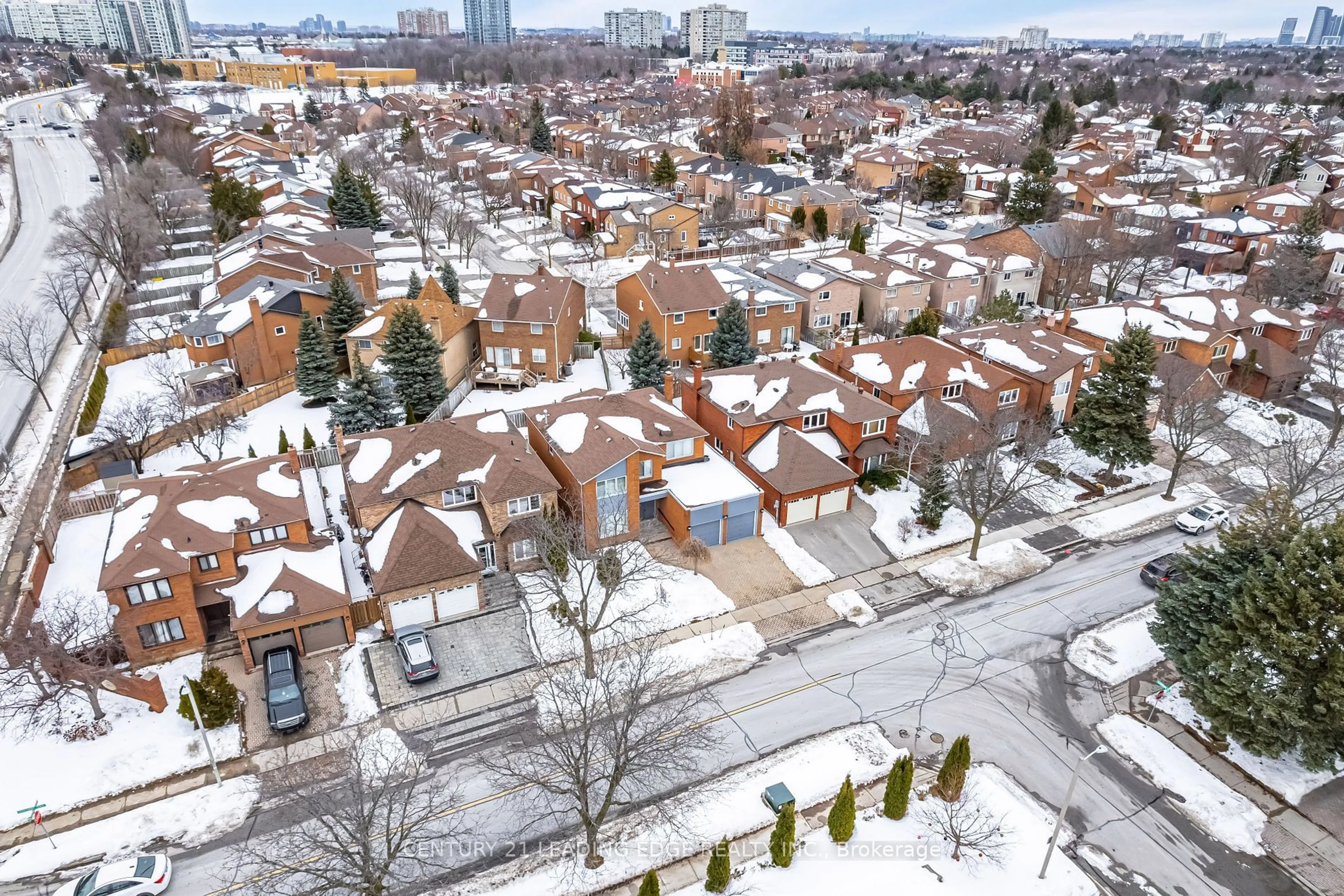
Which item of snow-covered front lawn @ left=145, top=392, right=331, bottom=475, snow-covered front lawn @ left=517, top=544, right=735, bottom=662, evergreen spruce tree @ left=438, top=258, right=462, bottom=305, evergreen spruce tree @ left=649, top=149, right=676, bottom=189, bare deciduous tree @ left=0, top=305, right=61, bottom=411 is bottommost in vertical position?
snow-covered front lawn @ left=517, top=544, right=735, bottom=662

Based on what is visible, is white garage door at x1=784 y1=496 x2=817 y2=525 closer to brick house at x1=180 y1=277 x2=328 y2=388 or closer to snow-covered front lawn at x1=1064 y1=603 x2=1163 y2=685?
snow-covered front lawn at x1=1064 y1=603 x2=1163 y2=685

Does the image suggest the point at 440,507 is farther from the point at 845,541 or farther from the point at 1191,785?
the point at 1191,785

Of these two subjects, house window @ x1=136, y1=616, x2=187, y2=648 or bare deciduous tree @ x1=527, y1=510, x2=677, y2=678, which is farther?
bare deciduous tree @ x1=527, y1=510, x2=677, y2=678

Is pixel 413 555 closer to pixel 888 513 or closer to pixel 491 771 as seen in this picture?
pixel 491 771

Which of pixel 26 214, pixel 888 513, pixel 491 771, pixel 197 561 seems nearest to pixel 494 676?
pixel 491 771

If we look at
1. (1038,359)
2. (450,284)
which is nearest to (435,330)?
(450,284)

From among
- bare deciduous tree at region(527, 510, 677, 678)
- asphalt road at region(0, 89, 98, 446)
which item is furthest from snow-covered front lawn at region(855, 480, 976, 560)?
asphalt road at region(0, 89, 98, 446)

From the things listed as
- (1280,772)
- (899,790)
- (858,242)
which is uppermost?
(858,242)
